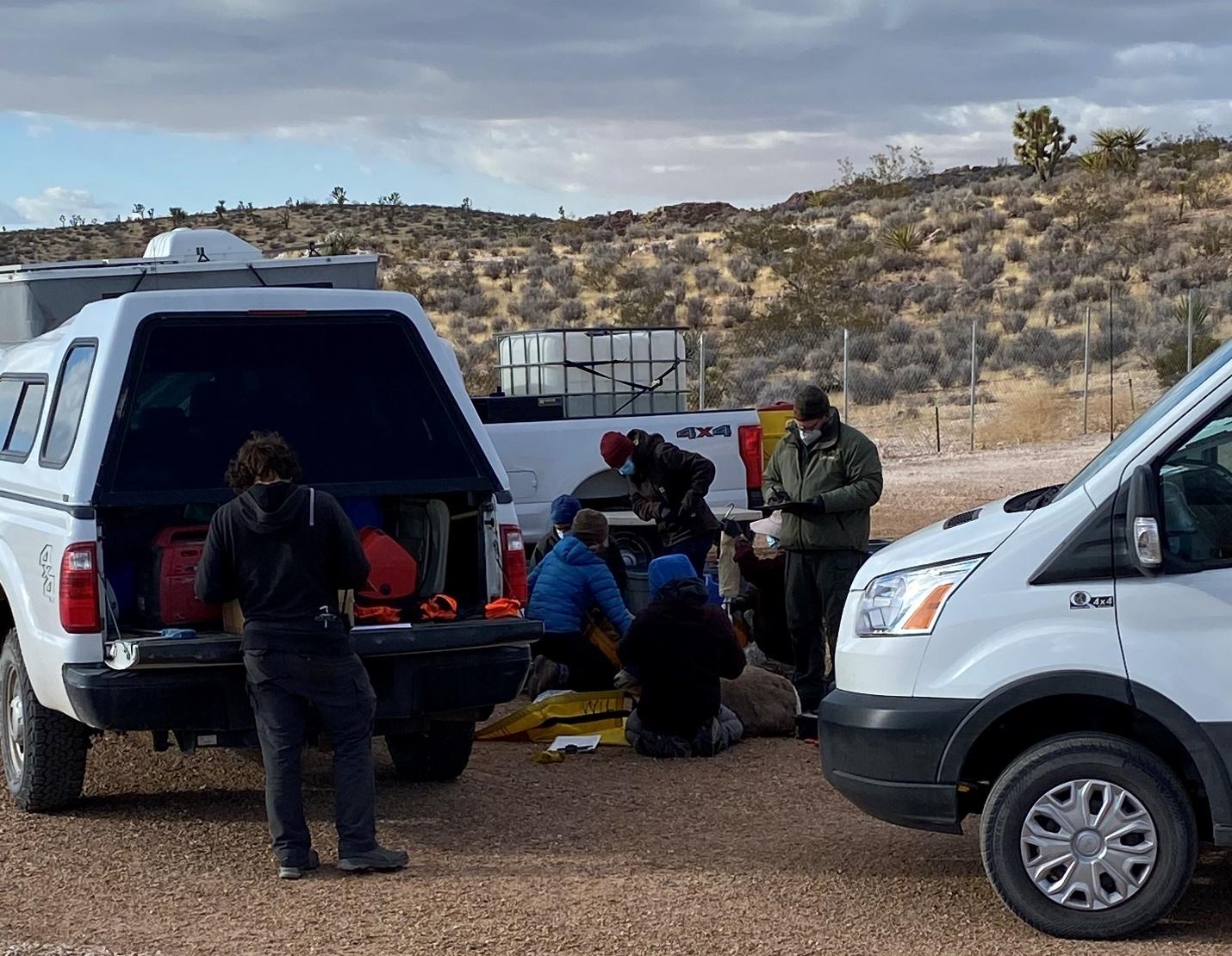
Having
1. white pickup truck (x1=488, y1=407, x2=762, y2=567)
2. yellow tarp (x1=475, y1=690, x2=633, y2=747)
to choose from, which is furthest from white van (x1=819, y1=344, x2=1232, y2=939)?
white pickup truck (x1=488, y1=407, x2=762, y2=567)

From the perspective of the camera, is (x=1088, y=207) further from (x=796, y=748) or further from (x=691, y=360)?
(x=796, y=748)

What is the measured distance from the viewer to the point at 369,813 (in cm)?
614

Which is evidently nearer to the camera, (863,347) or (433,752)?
(433,752)

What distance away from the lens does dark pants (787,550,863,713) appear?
29.5ft

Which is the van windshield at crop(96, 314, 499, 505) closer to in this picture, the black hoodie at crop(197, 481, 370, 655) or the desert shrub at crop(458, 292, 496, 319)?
the black hoodie at crop(197, 481, 370, 655)

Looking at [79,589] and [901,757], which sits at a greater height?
[79,589]

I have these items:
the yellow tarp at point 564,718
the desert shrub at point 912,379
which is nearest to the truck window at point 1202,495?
the yellow tarp at point 564,718

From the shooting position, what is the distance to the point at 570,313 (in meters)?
40.4

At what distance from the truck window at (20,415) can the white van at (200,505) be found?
Result: 2cm

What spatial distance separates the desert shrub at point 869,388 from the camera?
2814cm

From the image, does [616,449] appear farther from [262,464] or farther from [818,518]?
[262,464]

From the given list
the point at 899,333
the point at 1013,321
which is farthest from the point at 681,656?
the point at 1013,321

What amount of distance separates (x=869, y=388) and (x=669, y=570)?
20.9 metres

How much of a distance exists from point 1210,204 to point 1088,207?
4036 millimetres
